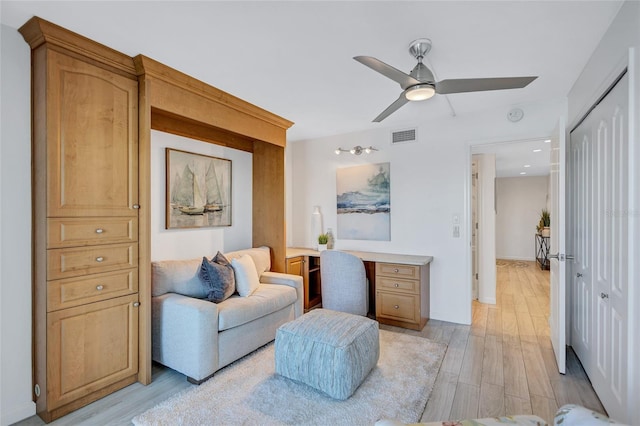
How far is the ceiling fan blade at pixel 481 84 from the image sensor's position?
1.83 meters

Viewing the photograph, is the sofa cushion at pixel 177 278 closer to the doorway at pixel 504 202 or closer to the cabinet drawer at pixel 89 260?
the cabinet drawer at pixel 89 260

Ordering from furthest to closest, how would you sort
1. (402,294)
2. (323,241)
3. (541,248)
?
(541,248), (323,241), (402,294)

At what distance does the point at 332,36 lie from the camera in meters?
2.03

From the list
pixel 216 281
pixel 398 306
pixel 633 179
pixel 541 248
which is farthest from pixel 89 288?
pixel 541 248

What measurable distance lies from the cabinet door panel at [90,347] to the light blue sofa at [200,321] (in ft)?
0.78

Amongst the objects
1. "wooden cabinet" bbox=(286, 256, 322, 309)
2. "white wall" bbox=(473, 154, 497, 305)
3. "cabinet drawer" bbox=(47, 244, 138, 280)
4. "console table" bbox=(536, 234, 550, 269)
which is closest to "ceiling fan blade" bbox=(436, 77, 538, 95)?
"cabinet drawer" bbox=(47, 244, 138, 280)

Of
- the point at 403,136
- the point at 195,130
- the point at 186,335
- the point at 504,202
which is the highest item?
the point at 403,136

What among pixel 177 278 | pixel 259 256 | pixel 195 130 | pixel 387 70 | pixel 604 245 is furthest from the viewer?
pixel 259 256

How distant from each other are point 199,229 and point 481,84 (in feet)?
9.72

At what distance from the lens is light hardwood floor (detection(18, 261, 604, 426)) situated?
6.75 ft

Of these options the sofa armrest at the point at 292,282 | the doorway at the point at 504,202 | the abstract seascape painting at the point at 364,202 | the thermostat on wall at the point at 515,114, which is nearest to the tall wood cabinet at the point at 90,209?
the sofa armrest at the point at 292,282

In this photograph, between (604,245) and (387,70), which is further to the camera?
(604,245)

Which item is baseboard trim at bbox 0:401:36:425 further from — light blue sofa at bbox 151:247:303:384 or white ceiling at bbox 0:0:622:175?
white ceiling at bbox 0:0:622:175

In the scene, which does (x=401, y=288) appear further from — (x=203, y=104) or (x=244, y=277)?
(x=203, y=104)
